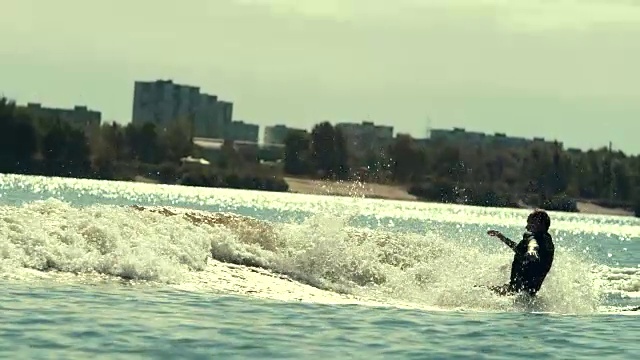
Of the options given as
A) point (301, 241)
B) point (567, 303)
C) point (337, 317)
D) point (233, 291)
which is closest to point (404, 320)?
point (337, 317)

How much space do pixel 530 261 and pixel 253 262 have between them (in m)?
5.39

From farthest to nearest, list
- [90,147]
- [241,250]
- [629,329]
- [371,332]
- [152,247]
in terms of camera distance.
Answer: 1. [90,147]
2. [241,250]
3. [152,247]
4. [629,329]
5. [371,332]

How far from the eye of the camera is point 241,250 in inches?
1057

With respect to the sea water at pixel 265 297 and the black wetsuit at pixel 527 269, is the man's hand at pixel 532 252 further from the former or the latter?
the sea water at pixel 265 297

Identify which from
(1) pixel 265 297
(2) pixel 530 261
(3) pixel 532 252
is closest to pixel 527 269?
(2) pixel 530 261

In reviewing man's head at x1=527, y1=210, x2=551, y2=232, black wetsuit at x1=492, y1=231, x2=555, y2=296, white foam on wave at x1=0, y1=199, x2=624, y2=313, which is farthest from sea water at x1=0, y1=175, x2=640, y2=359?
man's head at x1=527, y1=210, x2=551, y2=232

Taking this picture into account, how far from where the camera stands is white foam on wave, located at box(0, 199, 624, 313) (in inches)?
896

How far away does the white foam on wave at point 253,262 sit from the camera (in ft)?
74.7

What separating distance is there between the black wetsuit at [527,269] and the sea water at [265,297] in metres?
0.30

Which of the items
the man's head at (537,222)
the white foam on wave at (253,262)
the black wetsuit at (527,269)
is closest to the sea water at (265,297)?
the white foam on wave at (253,262)

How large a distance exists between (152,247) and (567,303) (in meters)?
7.58

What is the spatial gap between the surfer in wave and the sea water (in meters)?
0.32

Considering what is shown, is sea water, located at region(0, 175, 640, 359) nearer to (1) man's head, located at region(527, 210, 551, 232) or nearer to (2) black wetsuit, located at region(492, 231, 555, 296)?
(2) black wetsuit, located at region(492, 231, 555, 296)

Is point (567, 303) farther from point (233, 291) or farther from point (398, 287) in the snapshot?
point (233, 291)
